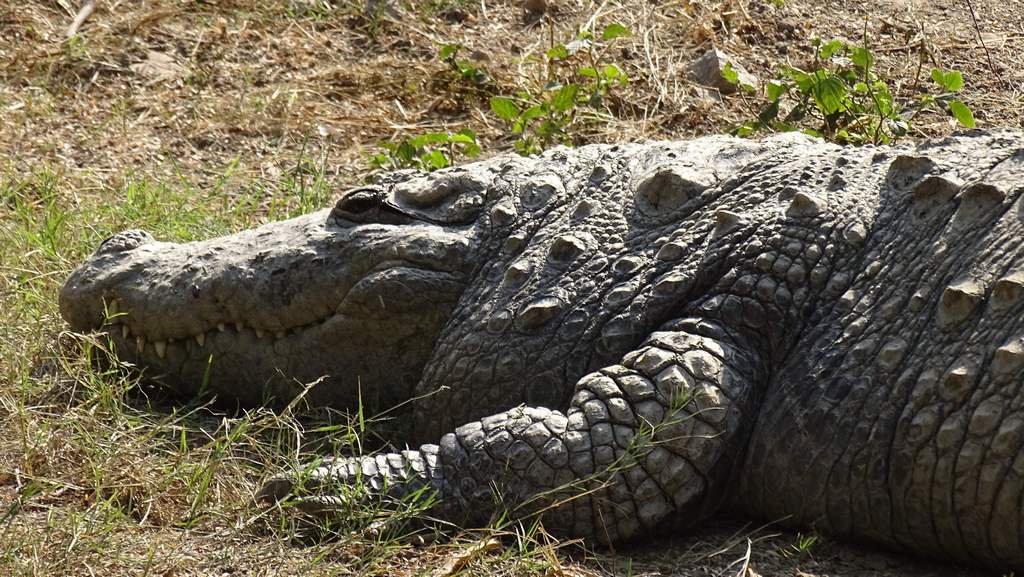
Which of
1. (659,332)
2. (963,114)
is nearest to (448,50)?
(963,114)

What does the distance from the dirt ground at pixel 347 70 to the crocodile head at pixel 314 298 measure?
5.28 ft

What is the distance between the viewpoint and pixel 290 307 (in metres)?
3.81

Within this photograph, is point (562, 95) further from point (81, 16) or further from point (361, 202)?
point (81, 16)

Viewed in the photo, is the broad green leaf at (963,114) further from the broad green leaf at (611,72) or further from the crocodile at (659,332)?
the broad green leaf at (611,72)

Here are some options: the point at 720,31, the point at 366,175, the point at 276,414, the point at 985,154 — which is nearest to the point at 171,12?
the point at 366,175

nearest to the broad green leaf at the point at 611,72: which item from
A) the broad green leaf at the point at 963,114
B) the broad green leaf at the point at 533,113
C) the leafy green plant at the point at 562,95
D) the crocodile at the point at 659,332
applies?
the leafy green plant at the point at 562,95

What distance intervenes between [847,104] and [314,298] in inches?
112

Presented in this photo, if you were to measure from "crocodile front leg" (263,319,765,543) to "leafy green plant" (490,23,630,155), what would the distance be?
2.49 m

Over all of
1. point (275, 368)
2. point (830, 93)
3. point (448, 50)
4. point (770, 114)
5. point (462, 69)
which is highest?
point (830, 93)

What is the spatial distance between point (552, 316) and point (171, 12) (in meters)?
4.76

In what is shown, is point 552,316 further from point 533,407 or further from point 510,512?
point 510,512

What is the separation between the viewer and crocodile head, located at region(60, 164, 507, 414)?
374 centimetres

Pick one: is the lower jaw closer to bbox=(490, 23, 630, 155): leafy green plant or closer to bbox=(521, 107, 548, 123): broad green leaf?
bbox=(490, 23, 630, 155): leafy green plant

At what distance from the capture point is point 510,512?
3.19 meters
